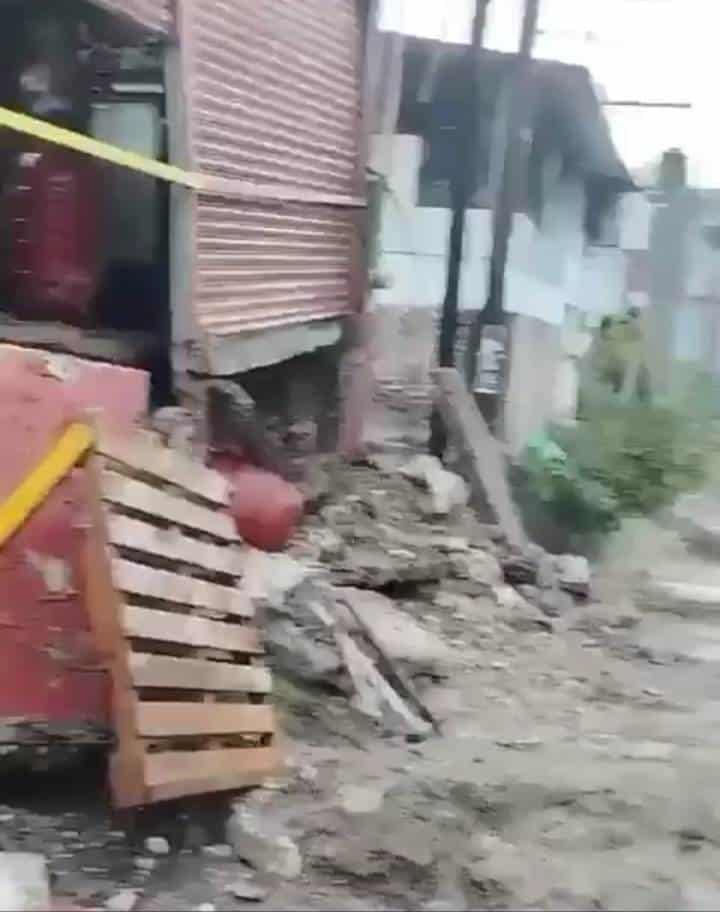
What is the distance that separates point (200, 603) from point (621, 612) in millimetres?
4183

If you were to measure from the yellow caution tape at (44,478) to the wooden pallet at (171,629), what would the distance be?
61 mm

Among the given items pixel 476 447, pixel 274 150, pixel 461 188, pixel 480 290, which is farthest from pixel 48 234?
pixel 480 290

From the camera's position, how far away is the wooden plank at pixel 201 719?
303 centimetres

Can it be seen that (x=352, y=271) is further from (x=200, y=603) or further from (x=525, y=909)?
(x=525, y=909)

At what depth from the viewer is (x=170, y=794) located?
3.02 metres

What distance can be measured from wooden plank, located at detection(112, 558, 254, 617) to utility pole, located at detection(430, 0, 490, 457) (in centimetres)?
532

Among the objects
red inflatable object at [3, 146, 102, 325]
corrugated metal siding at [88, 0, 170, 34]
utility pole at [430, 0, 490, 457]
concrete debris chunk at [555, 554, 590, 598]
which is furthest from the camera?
utility pole at [430, 0, 490, 457]

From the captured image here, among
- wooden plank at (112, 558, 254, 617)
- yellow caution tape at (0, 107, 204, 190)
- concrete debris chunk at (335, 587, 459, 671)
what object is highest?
yellow caution tape at (0, 107, 204, 190)

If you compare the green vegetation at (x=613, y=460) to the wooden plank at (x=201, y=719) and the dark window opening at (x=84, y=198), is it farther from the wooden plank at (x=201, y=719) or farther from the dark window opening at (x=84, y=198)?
the wooden plank at (x=201, y=719)

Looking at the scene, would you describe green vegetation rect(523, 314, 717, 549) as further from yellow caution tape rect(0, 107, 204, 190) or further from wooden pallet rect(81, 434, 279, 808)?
wooden pallet rect(81, 434, 279, 808)

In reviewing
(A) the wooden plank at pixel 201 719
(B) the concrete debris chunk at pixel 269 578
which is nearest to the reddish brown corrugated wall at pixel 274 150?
(B) the concrete debris chunk at pixel 269 578

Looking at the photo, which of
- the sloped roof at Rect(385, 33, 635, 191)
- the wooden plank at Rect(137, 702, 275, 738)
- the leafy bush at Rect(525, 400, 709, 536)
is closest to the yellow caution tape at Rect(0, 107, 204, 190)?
the wooden plank at Rect(137, 702, 275, 738)

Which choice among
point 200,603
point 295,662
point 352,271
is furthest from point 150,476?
point 352,271

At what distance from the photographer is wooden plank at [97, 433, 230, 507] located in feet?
11.2
